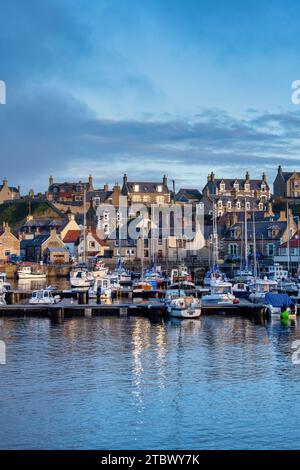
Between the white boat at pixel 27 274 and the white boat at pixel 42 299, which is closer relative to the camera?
the white boat at pixel 42 299

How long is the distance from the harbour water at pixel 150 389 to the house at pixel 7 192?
116505 millimetres

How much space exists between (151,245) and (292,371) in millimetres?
77897

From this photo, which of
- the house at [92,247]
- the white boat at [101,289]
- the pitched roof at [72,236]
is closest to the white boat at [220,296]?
the white boat at [101,289]

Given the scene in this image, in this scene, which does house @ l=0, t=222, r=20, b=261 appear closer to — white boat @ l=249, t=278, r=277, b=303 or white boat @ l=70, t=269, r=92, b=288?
white boat @ l=70, t=269, r=92, b=288

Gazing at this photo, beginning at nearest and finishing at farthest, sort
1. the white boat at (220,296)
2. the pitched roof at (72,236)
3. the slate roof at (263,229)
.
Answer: the white boat at (220,296)
the slate roof at (263,229)
the pitched roof at (72,236)

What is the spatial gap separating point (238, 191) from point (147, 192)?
58.4 feet

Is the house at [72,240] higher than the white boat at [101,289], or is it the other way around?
the house at [72,240]

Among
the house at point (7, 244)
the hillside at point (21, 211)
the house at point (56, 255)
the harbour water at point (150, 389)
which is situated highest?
the hillside at point (21, 211)

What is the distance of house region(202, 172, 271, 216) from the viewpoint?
14150cm

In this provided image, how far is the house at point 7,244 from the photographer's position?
118681 millimetres

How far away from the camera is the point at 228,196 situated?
467 ft

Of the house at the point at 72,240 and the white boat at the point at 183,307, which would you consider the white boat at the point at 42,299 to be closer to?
the white boat at the point at 183,307

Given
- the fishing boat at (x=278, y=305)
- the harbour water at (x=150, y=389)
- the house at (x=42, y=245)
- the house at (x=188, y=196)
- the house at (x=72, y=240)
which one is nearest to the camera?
the harbour water at (x=150, y=389)
